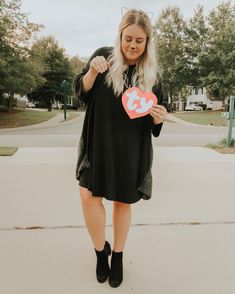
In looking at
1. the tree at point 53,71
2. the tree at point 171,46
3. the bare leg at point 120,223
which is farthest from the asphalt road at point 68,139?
the tree at point 53,71

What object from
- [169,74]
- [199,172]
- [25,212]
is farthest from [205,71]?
[25,212]

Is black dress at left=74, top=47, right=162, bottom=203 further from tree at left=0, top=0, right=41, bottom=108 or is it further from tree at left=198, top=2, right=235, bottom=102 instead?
tree at left=198, top=2, right=235, bottom=102

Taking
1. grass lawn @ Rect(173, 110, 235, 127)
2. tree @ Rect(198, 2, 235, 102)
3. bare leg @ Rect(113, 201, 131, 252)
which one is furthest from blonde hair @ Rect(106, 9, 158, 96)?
tree @ Rect(198, 2, 235, 102)

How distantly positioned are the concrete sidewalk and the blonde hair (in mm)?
1248

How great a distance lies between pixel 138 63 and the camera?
2.05m

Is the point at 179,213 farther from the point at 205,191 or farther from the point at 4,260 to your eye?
the point at 4,260

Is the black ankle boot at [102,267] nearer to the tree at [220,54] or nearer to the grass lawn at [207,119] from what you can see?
the grass lawn at [207,119]

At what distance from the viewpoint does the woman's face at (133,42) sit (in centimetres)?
192

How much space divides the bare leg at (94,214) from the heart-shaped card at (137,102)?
0.58 metres

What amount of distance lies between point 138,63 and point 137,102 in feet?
0.91

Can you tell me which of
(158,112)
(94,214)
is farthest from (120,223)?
(158,112)

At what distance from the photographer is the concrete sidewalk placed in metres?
2.15

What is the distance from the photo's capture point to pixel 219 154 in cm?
683

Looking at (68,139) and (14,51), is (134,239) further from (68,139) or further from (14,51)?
(14,51)
